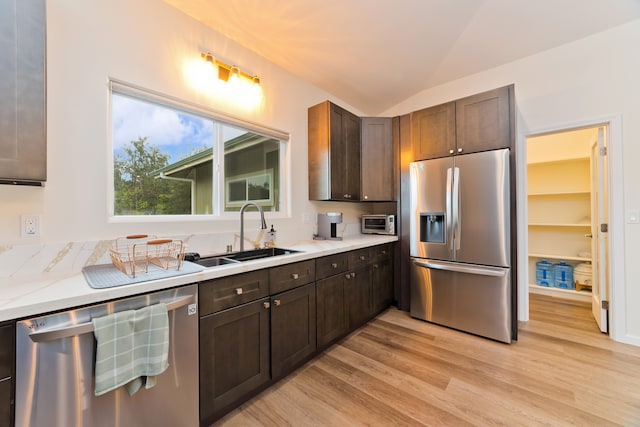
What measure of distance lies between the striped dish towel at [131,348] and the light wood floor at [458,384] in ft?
2.20

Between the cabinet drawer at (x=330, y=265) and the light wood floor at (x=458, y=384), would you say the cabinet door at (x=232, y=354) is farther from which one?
the cabinet drawer at (x=330, y=265)

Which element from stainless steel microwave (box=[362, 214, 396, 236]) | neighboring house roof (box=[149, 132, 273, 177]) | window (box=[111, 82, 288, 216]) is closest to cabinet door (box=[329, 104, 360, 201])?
stainless steel microwave (box=[362, 214, 396, 236])

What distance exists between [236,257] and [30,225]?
1.20 m

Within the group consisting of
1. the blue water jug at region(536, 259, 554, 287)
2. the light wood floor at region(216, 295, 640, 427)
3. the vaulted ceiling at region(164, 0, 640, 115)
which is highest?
the vaulted ceiling at region(164, 0, 640, 115)

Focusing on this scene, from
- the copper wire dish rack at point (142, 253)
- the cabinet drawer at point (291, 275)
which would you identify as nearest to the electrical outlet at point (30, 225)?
the copper wire dish rack at point (142, 253)

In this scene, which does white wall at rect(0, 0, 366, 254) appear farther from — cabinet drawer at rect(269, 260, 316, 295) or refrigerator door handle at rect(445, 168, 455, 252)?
refrigerator door handle at rect(445, 168, 455, 252)

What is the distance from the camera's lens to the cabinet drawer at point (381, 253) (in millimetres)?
2889

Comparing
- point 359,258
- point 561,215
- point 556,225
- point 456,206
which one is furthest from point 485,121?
point 561,215

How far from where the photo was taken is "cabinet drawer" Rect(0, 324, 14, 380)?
927mm

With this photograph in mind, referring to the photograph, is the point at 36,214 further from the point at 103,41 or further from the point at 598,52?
the point at 598,52

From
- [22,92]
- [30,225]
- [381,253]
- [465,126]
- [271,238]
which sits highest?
[465,126]

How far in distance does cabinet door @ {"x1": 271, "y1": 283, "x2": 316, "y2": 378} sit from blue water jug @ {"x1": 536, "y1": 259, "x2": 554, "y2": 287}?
3.79 metres

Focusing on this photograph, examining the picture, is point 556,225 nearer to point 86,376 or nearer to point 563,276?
point 563,276

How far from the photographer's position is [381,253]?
9.96 ft
